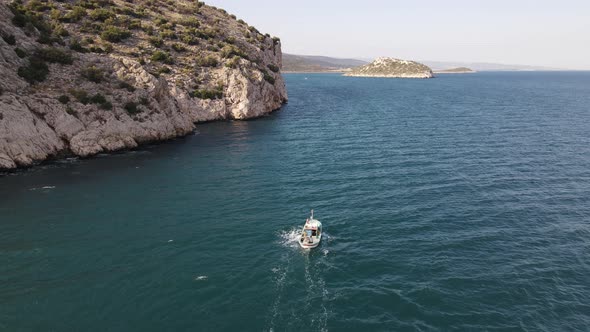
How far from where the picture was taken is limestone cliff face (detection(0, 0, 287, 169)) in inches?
2491

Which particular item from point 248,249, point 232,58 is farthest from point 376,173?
point 232,58

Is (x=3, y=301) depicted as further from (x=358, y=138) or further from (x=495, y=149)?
(x=495, y=149)

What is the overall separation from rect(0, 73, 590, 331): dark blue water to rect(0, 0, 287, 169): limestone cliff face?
707cm

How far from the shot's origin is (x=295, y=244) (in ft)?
124

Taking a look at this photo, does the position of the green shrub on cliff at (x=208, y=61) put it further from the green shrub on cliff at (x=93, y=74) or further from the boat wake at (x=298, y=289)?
the boat wake at (x=298, y=289)

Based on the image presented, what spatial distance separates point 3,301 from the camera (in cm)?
2809

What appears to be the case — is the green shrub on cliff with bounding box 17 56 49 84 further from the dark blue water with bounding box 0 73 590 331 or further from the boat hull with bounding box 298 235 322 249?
the boat hull with bounding box 298 235 322 249

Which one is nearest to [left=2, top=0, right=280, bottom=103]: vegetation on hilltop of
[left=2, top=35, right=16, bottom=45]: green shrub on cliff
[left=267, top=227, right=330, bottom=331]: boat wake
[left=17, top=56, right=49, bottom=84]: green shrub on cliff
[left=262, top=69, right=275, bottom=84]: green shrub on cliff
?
[left=17, top=56, right=49, bottom=84]: green shrub on cliff

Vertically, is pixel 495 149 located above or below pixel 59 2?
below

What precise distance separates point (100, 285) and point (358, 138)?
62575 mm

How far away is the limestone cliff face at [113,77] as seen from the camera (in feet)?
208

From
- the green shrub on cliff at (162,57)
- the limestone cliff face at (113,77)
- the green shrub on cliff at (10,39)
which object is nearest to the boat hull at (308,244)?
the limestone cliff face at (113,77)

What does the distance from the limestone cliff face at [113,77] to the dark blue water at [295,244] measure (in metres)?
7.07

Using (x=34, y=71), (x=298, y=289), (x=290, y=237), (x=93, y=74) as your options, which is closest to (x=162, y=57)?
(x=93, y=74)
